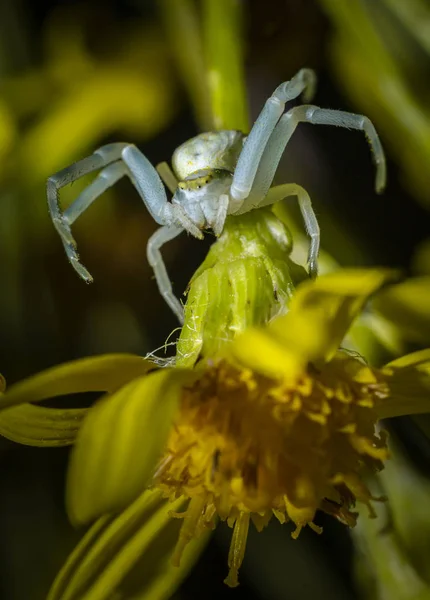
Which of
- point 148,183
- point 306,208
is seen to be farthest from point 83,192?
point 306,208

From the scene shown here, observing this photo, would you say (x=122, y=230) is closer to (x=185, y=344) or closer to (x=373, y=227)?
(x=373, y=227)

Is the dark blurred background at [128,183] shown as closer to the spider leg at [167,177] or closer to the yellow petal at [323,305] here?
the spider leg at [167,177]

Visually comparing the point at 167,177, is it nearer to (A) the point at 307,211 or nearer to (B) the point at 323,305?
(A) the point at 307,211

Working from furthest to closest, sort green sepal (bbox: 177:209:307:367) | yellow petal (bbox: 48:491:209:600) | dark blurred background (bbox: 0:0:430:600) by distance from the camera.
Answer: dark blurred background (bbox: 0:0:430:600) < yellow petal (bbox: 48:491:209:600) < green sepal (bbox: 177:209:307:367)

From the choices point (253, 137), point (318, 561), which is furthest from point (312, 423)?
point (318, 561)

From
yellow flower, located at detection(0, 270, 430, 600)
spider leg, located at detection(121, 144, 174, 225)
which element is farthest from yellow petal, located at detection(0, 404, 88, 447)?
spider leg, located at detection(121, 144, 174, 225)

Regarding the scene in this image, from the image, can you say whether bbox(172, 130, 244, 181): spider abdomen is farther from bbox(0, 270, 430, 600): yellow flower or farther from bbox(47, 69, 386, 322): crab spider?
bbox(0, 270, 430, 600): yellow flower

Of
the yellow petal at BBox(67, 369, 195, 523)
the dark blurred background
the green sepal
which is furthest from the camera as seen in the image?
the dark blurred background

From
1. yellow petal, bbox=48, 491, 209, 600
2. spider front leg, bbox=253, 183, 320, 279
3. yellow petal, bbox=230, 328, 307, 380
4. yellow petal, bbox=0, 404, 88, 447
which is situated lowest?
yellow petal, bbox=48, 491, 209, 600
